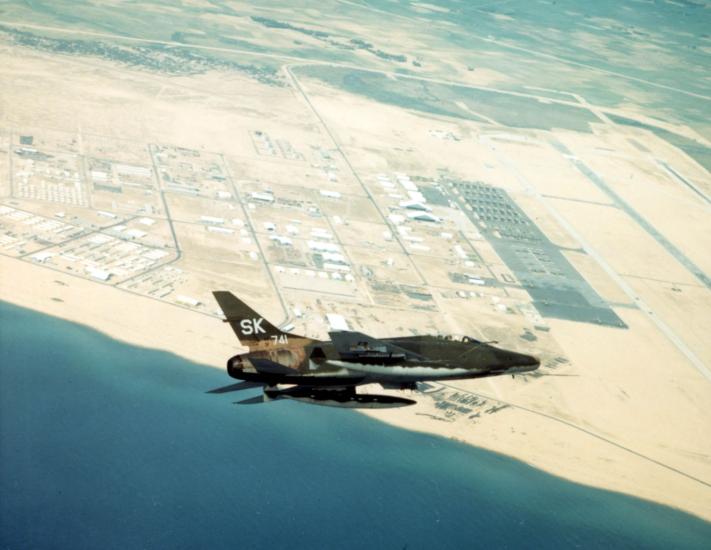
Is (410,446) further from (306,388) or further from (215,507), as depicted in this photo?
(306,388)

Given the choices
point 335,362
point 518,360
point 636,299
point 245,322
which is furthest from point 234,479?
point 636,299

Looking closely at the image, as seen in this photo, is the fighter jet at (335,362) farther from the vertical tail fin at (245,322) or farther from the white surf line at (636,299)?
the white surf line at (636,299)

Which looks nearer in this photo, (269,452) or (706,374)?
(269,452)

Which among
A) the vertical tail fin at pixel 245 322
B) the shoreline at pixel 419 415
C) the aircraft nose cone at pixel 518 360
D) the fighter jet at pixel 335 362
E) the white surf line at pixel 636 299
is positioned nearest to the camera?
the fighter jet at pixel 335 362

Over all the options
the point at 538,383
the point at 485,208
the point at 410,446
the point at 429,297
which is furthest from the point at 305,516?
the point at 485,208

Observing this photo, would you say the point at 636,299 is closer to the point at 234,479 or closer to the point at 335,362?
the point at 234,479

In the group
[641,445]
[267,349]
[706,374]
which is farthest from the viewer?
[706,374]

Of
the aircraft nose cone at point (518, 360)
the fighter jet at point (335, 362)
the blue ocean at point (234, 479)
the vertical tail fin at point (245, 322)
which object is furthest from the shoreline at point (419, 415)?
the vertical tail fin at point (245, 322)
